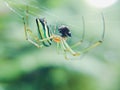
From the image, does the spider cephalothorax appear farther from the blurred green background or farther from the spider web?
the blurred green background

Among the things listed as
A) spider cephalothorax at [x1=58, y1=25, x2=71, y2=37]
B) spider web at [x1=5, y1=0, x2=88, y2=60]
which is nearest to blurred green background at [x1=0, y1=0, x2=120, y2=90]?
spider web at [x1=5, y1=0, x2=88, y2=60]

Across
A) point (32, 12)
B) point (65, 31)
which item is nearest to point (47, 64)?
point (32, 12)

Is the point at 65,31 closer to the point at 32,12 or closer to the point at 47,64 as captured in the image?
the point at 32,12

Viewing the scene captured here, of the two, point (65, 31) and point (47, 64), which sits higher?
point (65, 31)

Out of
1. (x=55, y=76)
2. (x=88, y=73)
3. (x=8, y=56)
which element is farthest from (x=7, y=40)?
(x=88, y=73)

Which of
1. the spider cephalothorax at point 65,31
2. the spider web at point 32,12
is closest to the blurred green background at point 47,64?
the spider web at point 32,12

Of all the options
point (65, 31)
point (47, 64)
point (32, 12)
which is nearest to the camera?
point (65, 31)

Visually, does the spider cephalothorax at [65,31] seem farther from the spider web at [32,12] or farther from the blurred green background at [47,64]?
the blurred green background at [47,64]

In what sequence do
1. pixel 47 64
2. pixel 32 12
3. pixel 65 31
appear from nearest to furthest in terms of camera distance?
pixel 65 31 → pixel 32 12 → pixel 47 64

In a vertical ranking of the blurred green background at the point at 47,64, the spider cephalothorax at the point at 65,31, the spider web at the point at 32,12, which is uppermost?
the spider web at the point at 32,12

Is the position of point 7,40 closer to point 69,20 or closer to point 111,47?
point 69,20

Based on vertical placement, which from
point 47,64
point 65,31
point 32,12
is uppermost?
point 32,12
